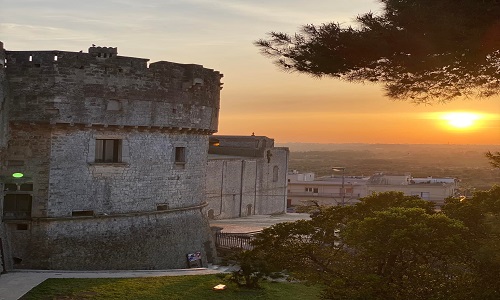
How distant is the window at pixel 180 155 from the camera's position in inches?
977

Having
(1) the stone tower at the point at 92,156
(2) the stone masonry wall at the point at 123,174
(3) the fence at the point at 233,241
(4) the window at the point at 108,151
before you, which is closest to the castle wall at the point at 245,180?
(3) the fence at the point at 233,241

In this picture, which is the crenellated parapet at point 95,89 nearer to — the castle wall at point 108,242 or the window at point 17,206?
the window at point 17,206

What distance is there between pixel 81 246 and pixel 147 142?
4.44 m

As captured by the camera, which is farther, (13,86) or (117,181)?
(117,181)

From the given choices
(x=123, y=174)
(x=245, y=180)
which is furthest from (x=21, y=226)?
(x=245, y=180)

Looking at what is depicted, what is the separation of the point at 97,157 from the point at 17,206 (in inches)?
124

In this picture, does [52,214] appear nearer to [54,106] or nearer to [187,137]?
[54,106]

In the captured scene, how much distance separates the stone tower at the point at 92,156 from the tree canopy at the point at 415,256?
7922 millimetres

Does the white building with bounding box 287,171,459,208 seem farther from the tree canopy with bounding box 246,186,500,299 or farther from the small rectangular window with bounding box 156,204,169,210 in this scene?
the tree canopy with bounding box 246,186,500,299

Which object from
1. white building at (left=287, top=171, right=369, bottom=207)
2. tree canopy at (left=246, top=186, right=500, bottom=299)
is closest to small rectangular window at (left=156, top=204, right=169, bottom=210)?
tree canopy at (left=246, top=186, right=500, bottom=299)

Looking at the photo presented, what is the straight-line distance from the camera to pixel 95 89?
2180cm

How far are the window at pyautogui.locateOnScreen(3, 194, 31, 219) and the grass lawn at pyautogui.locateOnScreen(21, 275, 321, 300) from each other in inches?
130

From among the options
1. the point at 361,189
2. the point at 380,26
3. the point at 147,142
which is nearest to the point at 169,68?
the point at 147,142

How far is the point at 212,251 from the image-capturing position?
26766 mm
